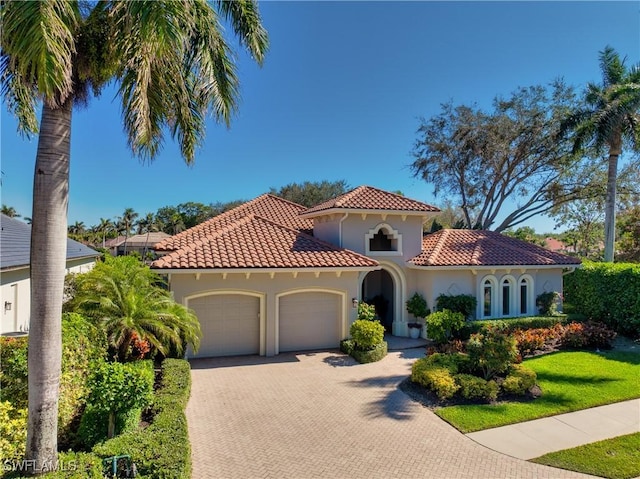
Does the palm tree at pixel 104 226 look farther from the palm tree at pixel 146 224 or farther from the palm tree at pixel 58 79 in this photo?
the palm tree at pixel 58 79

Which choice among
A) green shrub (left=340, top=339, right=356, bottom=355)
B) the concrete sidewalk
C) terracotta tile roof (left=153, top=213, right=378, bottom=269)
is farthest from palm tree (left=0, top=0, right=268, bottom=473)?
green shrub (left=340, top=339, right=356, bottom=355)

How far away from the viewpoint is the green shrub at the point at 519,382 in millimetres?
10961

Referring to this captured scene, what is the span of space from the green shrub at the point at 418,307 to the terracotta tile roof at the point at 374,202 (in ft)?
14.9

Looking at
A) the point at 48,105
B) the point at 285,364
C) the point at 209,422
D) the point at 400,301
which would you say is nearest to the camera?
the point at 48,105

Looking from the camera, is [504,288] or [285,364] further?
[504,288]

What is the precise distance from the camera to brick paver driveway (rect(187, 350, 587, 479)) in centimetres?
731

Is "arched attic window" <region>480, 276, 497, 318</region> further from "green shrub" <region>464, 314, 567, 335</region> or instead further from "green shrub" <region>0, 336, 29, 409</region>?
"green shrub" <region>0, 336, 29, 409</region>

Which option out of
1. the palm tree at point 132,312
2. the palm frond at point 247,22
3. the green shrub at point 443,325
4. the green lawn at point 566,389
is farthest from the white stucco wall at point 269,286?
the palm frond at point 247,22

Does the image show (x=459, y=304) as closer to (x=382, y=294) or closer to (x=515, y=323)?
(x=515, y=323)

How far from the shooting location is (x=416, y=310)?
18328 millimetres

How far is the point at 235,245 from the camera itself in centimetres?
1566

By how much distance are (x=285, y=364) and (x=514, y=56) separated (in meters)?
19.5

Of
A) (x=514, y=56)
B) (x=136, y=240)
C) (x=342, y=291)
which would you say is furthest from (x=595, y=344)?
(x=136, y=240)

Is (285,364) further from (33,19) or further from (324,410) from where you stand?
(33,19)
